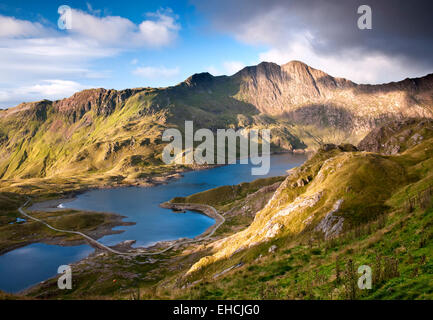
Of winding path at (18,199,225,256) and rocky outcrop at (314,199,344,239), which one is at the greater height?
rocky outcrop at (314,199,344,239)

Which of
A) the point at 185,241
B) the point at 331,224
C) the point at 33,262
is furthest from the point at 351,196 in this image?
the point at 33,262

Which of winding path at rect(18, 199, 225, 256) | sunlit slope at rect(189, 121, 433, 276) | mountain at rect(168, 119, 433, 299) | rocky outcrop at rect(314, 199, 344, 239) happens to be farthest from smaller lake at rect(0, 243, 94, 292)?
rocky outcrop at rect(314, 199, 344, 239)

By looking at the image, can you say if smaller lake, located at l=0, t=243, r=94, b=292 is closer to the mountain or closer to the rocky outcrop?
the mountain

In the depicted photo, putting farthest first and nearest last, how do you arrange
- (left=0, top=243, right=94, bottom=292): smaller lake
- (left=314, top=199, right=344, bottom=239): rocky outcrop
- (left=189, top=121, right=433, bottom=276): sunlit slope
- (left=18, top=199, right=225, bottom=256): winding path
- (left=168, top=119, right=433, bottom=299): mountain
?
1. (left=18, top=199, right=225, bottom=256): winding path
2. (left=0, top=243, right=94, bottom=292): smaller lake
3. (left=189, top=121, right=433, bottom=276): sunlit slope
4. (left=314, top=199, right=344, bottom=239): rocky outcrop
5. (left=168, top=119, right=433, bottom=299): mountain

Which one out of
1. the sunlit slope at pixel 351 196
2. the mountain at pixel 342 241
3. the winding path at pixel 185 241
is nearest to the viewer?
the mountain at pixel 342 241

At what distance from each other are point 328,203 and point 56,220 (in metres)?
174

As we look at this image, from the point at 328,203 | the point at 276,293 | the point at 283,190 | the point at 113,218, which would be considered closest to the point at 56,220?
the point at 113,218

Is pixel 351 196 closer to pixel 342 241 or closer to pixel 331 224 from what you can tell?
pixel 331 224

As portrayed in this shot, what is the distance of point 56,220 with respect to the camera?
172 metres

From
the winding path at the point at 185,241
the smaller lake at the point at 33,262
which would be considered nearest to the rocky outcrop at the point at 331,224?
the winding path at the point at 185,241

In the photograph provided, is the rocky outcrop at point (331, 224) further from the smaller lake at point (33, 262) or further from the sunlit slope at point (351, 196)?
the smaller lake at point (33, 262)

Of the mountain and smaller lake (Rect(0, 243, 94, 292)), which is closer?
the mountain

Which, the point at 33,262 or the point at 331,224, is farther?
the point at 33,262
